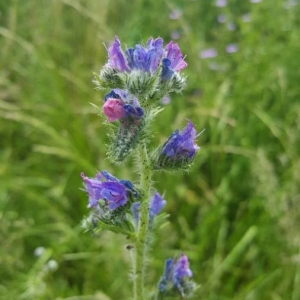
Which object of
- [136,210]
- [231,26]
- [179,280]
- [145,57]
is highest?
[231,26]

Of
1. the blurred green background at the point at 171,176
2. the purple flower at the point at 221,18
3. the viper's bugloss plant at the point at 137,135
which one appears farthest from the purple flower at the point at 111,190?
the purple flower at the point at 221,18

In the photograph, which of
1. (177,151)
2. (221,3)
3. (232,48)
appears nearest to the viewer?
(177,151)

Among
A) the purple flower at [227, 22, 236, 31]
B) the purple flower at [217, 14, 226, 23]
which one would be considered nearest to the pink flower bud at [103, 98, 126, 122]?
the purple flower at [227, 22, 236, 31]

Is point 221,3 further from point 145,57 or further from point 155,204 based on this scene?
point 145,57

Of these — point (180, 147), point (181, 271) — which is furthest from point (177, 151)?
point (181, 271)

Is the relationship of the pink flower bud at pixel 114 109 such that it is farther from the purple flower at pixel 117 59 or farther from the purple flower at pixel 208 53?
the purple flower at pixel 208 53

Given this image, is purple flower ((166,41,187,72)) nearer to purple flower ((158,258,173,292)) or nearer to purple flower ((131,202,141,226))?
purple flower ((131,202,141,226))
